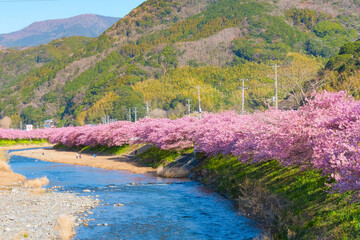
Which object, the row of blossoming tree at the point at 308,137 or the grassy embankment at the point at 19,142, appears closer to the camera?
the row of blossoming tree at the point at 308,137

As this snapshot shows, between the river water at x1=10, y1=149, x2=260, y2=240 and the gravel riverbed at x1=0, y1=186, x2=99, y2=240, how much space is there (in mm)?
1230

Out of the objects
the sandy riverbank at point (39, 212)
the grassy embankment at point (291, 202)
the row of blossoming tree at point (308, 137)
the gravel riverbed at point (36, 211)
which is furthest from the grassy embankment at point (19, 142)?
the grassy embankment at point (291, 202)

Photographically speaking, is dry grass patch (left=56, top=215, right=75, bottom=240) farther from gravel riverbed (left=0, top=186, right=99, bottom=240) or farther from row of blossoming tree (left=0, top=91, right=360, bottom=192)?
row of blossoming tree (left=0, top=91, right=360, bottom=192)

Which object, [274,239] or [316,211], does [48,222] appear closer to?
[274,239]

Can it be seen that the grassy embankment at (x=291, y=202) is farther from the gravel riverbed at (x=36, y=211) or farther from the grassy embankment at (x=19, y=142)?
the grassy embankment at (x=19, y=142)

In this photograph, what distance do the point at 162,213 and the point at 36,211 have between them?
8.06 m

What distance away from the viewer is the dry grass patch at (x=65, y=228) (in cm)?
2089

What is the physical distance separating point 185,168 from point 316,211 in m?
28.2

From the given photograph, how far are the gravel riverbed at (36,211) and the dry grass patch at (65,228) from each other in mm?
269

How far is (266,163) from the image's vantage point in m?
30.9

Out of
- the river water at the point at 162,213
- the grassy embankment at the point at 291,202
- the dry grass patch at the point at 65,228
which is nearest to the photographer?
the grassy embankment at the point at 291,202

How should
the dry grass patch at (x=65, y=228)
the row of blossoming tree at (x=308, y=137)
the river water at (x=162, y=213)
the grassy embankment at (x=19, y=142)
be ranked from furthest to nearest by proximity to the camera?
the grassy embankment at (x=19, y=142) < the river water at (x=162, y=213) < the dry grass patch at (x=65, y=228) < the row of blossoming tree at (x=308, y=137)

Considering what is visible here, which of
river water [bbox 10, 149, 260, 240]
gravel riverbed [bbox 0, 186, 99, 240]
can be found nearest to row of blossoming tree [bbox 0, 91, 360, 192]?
river water [bbox 10, 149, 260, 240]

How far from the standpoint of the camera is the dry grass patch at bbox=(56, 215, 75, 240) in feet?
68.5
